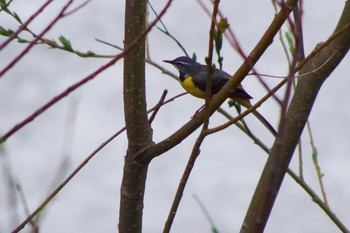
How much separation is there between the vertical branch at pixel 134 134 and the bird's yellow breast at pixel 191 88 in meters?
1.08

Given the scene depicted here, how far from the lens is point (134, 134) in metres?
1.18

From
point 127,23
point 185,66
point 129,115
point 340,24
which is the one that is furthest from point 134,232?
point 185,66

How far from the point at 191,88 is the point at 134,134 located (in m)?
1.15

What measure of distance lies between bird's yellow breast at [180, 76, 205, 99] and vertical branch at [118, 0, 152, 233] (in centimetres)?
108

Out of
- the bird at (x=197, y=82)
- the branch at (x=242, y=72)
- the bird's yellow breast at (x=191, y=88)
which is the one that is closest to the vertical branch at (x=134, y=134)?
the branch at (x=242, y=72)

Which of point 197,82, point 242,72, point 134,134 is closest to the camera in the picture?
point 242,72

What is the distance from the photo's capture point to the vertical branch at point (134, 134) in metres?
1.12

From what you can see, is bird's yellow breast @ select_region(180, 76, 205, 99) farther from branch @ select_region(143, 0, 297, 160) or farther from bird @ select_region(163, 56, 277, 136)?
branch @ select_region(143, 0, 297, 160)

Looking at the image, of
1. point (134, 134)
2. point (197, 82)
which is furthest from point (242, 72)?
point (197, 82)

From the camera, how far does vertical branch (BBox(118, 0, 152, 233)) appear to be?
1116mm

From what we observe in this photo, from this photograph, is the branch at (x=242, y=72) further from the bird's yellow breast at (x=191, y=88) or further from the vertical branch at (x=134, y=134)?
the bird's yellow breast at (x=191, y=88)

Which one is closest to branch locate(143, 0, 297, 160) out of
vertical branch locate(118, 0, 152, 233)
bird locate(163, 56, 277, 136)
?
vertical branch locate(118, 0, 152, 233)

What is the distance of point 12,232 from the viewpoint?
0.78m

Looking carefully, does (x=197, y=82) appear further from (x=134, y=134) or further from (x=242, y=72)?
(x=242, y=72)
